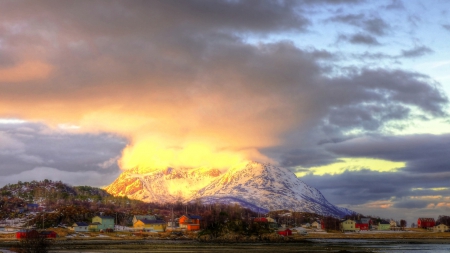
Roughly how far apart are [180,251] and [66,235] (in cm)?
8898

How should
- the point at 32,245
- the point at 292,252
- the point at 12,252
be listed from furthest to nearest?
the point at 292,252, the point at 12,252, the point at 32,245

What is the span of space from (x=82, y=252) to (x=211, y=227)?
8797cm

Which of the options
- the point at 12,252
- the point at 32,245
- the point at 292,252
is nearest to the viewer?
the point at 32,245

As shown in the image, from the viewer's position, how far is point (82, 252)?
354 feet

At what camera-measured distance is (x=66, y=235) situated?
191 meters

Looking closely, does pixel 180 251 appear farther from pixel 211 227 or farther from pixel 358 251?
pixel 211 227

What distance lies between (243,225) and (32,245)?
116825 mm

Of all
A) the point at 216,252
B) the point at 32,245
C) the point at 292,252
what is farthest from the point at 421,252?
the point at 32,245

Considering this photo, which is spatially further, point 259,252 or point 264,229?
point 264,229

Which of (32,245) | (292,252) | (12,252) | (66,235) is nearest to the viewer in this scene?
(32,245)

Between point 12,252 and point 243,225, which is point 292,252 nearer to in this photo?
point 12,252

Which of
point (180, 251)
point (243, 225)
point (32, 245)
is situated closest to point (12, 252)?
point (32, 245)

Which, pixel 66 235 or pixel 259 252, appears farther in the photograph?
pixel 66 235

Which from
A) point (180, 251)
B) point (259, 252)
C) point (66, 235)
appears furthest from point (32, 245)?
point (66, 235)
